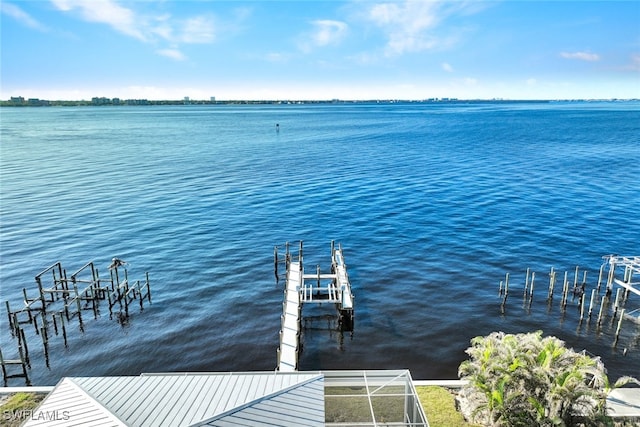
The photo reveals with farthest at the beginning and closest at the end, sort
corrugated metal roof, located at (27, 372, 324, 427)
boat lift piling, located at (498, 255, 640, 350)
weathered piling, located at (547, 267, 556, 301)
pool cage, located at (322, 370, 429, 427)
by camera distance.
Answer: weathered piling, located at (547, 267, 556, 301) → boat lift piling, located at (498, 255, 640, 350) → pool cage, located at (322, 370, 429, 427) → corrugated metal roof, located at (27, 372, 324, 427)

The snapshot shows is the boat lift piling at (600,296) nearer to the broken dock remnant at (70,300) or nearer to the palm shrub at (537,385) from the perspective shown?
the palm shrub at (537,385)

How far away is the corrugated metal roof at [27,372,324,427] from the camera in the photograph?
16.9 m

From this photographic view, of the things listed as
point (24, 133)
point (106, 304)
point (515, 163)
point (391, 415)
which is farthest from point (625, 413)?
point (24, 133)

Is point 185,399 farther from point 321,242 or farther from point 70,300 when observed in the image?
point 321,242

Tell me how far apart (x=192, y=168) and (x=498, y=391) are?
95616mm

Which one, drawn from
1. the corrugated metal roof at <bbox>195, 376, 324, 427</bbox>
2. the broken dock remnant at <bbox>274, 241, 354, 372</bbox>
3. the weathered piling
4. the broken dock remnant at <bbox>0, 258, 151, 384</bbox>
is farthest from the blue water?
the corrugated metal roof at <bbox>195, 376, 324, 427</bbox>

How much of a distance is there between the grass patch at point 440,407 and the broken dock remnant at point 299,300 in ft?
31.0

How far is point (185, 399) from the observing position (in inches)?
721

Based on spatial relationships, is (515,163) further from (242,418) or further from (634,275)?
(242,418)

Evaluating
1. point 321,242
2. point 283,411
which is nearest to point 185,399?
point 283,411

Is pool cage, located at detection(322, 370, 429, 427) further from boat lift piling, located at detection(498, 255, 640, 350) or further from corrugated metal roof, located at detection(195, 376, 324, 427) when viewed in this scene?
boat lift piling, located at detection(498, 255, 640, 350)

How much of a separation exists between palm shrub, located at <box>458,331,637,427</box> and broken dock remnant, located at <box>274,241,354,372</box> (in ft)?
45.0

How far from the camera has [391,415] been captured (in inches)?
992

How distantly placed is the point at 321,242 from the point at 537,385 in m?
37.9
